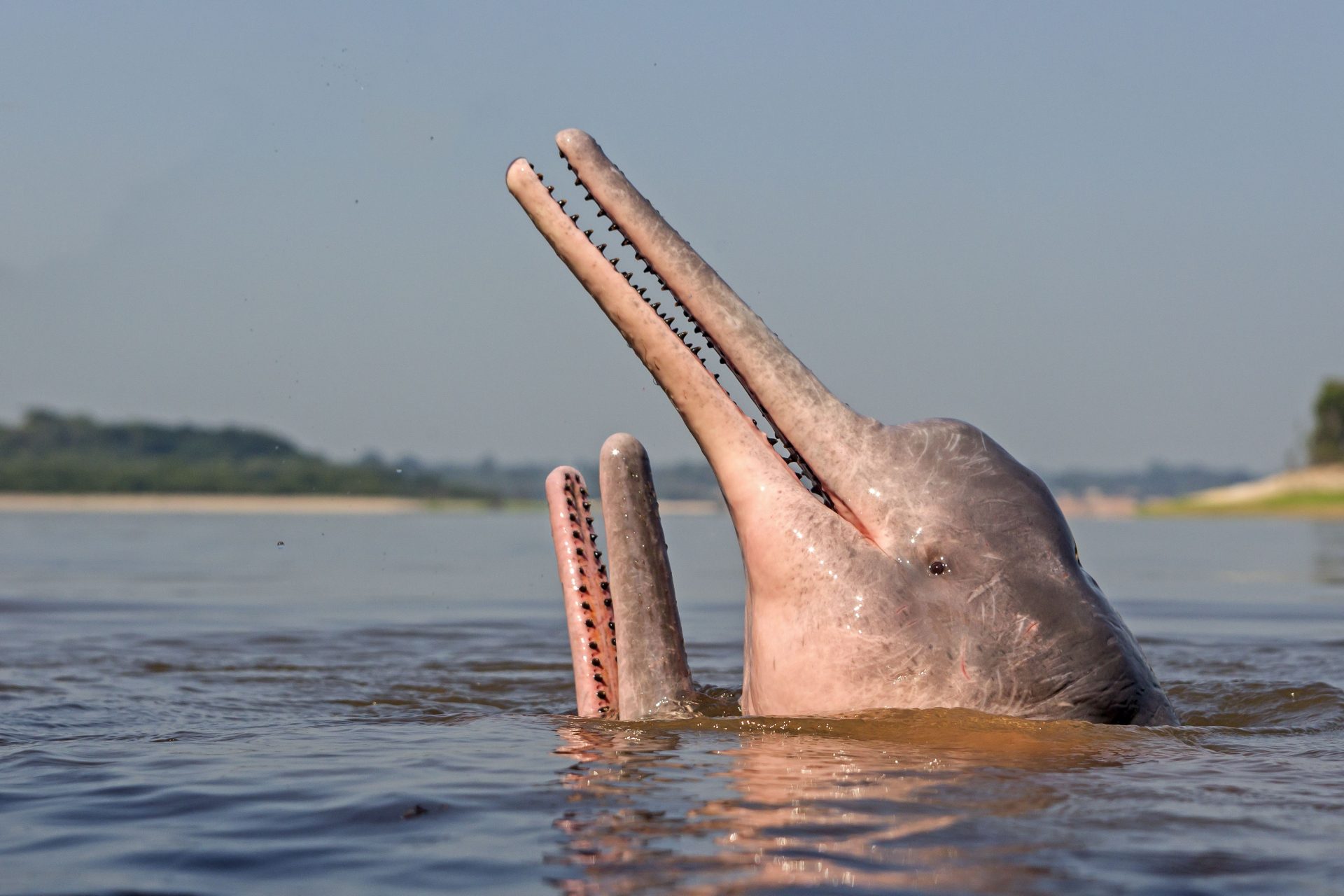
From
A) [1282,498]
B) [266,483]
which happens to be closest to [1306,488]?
[1282,498]

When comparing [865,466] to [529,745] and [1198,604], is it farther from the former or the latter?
[1198,604]

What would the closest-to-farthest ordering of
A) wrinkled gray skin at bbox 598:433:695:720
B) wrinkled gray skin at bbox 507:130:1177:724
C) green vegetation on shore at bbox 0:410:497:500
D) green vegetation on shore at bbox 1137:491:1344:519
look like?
wrinkled gray skin at bbox 507:130:1177:724, wrinkled gray skin at bbox 598:433:695:720, green vegetation on shore at bbox 1137:491:1344:519, green vegetation on shore at bbox 0:410:497:500

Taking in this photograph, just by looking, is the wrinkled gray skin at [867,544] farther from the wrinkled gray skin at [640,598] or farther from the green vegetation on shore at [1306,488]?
the green vegetation on shore at [1306,488]

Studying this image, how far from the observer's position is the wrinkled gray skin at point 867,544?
5.87m

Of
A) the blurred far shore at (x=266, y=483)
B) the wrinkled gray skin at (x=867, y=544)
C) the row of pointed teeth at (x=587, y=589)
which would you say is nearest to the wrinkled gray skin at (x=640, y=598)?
the row of pointed teeth at (x=587, y=589)

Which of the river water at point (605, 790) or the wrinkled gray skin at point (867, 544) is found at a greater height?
the wrinkled gray skin at point (867, 544)

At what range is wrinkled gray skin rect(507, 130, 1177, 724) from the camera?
587 centimetres

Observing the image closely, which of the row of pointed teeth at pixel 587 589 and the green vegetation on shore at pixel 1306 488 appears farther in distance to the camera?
the green vegetation on shore at pixel 1306 488

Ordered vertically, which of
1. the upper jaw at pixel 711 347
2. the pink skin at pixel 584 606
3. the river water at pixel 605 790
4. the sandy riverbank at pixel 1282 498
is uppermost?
the sandy riverbank at pixel 1282 498

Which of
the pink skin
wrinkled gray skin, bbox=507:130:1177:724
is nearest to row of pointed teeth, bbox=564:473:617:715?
the pink skin

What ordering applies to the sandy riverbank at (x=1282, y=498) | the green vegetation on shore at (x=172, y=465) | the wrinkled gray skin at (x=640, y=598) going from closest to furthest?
the wrinkled gray skin at (x=640, y=598) → the sandy riverbank at (x=1282, y=498) → the green vegetation on shore at (x=172, y=465)

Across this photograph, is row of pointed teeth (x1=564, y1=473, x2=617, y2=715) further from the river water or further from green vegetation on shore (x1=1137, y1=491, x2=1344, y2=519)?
green vegetation on shore (x1=1137, y1=491, x2=1344, y2=519)

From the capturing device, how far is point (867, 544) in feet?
19.6

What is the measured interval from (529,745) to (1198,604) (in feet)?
46.4
